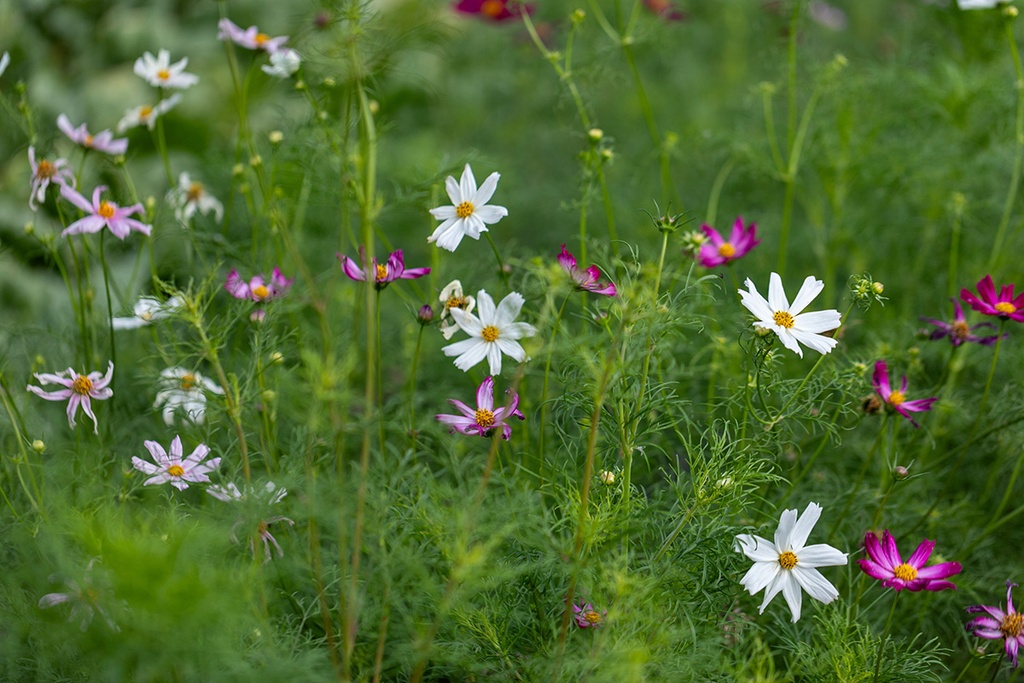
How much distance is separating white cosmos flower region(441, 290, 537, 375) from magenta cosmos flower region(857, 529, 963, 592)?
45cm

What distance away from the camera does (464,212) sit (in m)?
1.00

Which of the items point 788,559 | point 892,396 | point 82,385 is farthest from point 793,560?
point 82,385

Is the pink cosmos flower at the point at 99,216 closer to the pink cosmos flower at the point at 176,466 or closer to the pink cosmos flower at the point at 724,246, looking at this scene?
the pink cosmos flower at the point at 176,466

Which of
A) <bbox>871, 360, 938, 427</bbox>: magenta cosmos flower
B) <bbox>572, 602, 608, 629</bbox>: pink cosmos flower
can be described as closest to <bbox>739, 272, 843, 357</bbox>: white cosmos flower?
<bbox>871, 360, 938, 427</bbox>: magenta cosmos flower

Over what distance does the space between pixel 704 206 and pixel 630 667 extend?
134cm

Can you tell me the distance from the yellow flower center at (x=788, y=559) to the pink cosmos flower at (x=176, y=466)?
61cm

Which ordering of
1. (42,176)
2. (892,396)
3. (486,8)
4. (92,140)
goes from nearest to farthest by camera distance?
(892,396) → (42,176) → (92,140) → (486,8)

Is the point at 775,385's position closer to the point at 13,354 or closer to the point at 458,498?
the point at 458,498

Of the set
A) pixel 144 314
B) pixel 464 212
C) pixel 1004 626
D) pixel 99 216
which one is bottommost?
pixel 1004 626

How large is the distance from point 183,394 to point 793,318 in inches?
28.9

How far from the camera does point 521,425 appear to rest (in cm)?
129

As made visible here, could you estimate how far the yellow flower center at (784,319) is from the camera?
0.95 m

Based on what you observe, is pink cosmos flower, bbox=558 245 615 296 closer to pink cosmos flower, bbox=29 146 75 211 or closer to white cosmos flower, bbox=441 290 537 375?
white cosmos flower, bbox=441 290 537 375

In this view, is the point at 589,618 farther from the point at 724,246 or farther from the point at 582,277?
the point at 724,246
